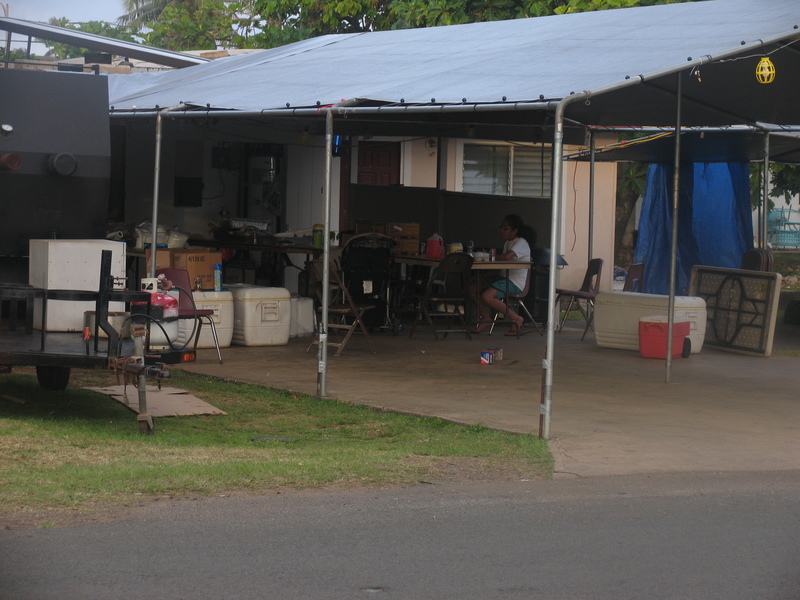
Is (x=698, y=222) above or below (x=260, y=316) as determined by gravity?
above

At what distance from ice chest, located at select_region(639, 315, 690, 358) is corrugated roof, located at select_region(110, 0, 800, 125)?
233 cm

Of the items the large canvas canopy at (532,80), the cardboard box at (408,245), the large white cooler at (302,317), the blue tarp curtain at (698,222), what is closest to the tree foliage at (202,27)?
the large canvas canopy at (532,80)

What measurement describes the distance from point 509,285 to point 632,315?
5.55ft

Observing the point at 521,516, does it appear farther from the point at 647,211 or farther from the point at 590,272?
the point at 647,211

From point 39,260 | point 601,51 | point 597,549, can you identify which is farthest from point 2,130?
point 597,549

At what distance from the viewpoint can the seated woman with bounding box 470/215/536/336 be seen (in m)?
13.0

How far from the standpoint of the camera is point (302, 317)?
12828 millimetres

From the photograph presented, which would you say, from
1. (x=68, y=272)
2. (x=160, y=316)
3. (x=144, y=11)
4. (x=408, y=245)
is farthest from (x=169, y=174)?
(x=144, y=11)

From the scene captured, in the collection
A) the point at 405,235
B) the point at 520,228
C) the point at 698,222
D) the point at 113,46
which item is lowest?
the point at 405,235

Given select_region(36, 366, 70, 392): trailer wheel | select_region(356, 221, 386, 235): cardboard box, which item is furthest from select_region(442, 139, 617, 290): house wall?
select_region(36, 366, 70, 392): trailer wheel

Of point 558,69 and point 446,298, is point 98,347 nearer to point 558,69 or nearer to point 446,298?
point 558,69

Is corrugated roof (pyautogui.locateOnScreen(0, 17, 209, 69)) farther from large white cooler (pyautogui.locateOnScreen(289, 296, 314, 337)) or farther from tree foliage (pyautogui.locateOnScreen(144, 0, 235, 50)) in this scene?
A: tree foliage (pyautogui.locateOnScreen(144, 0, 235, 50))

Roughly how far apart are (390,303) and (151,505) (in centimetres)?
819

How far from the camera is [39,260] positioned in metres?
7.72
